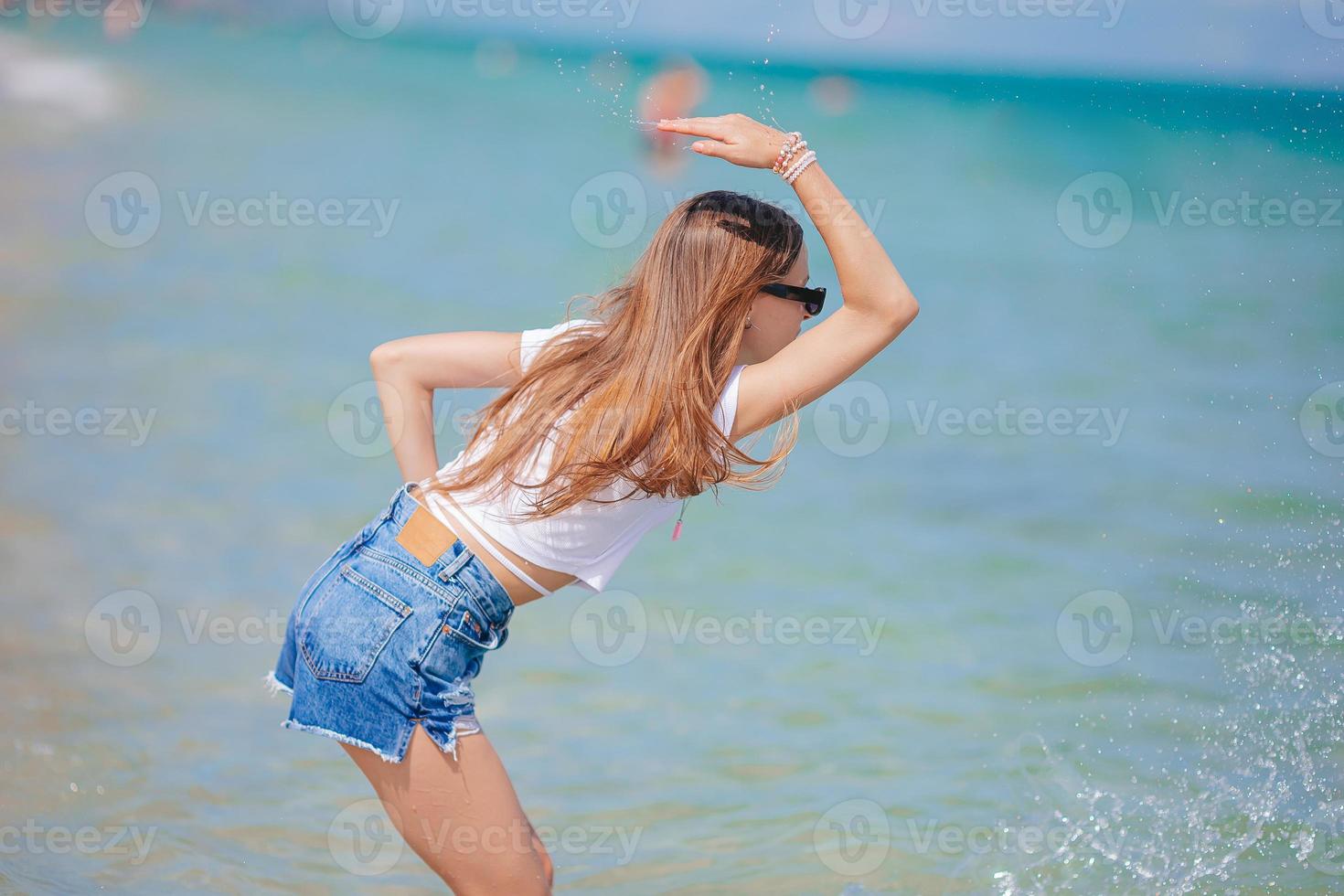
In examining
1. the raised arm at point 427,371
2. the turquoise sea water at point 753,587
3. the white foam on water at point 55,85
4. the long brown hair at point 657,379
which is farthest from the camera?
the white foam on water at point 55,85

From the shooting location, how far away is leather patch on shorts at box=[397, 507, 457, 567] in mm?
2281

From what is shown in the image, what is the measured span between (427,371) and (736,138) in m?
0.77

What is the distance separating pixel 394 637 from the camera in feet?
7.36

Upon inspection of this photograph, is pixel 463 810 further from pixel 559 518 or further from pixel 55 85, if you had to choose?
pixel 55 85

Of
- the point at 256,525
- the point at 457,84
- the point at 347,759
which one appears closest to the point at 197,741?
the point at 347,759

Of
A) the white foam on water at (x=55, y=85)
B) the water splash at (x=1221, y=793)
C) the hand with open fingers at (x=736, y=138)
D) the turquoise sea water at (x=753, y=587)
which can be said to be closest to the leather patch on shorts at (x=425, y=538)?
the hand with open fingers at (x=736, y=138)

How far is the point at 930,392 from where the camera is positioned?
9352 mm

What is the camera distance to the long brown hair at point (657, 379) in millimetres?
2215

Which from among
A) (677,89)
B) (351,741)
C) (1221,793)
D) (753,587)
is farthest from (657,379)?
(677,89)

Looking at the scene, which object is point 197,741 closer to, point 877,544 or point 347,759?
point 347,759

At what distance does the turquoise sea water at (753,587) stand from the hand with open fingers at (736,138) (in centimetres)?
243

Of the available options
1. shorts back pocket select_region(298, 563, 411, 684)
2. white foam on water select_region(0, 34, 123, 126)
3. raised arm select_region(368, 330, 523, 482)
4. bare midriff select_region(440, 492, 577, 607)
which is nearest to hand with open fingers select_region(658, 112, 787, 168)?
raised arm select_region(368, 330, 523, 482)

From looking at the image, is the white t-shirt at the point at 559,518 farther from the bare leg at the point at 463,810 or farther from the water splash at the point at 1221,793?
the water splash at the point at 1221,793

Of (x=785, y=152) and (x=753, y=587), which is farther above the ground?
(x=785, y=152)
